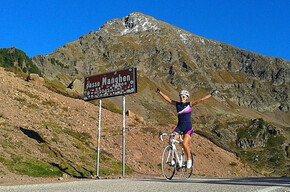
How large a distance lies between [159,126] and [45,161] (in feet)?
60.9

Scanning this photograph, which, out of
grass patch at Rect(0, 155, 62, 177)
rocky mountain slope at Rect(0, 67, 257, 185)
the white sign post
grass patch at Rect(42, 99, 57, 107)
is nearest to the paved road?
rocky mountain slope at Rect(0, 67, 257, 185)

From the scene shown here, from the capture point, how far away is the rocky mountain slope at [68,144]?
55.5 feet

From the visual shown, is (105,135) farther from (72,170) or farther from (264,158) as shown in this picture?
(264,158)

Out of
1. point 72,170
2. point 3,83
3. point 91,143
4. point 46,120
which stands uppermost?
point 3,83

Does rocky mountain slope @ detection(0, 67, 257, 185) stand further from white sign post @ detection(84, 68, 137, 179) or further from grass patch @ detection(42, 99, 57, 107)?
white sign post @ detection(84, 68, 137, 179)

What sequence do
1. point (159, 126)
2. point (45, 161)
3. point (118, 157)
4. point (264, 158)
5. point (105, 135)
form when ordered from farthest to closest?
point (264, 158), point (159, 126), point (105, 135), point (118, 157), point (45, 161)

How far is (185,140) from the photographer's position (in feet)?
33.0

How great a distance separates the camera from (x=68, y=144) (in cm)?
2247

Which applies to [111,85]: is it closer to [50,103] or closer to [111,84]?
[111,84]

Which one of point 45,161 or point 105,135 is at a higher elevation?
point 105,135

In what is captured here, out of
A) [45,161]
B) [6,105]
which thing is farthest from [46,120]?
[45,161]

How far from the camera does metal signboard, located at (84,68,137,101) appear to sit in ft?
60.3

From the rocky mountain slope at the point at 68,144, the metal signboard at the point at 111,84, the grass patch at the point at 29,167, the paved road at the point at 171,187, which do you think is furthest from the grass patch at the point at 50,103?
the paved road at the point at 171,187

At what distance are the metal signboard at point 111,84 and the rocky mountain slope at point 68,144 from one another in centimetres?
456
